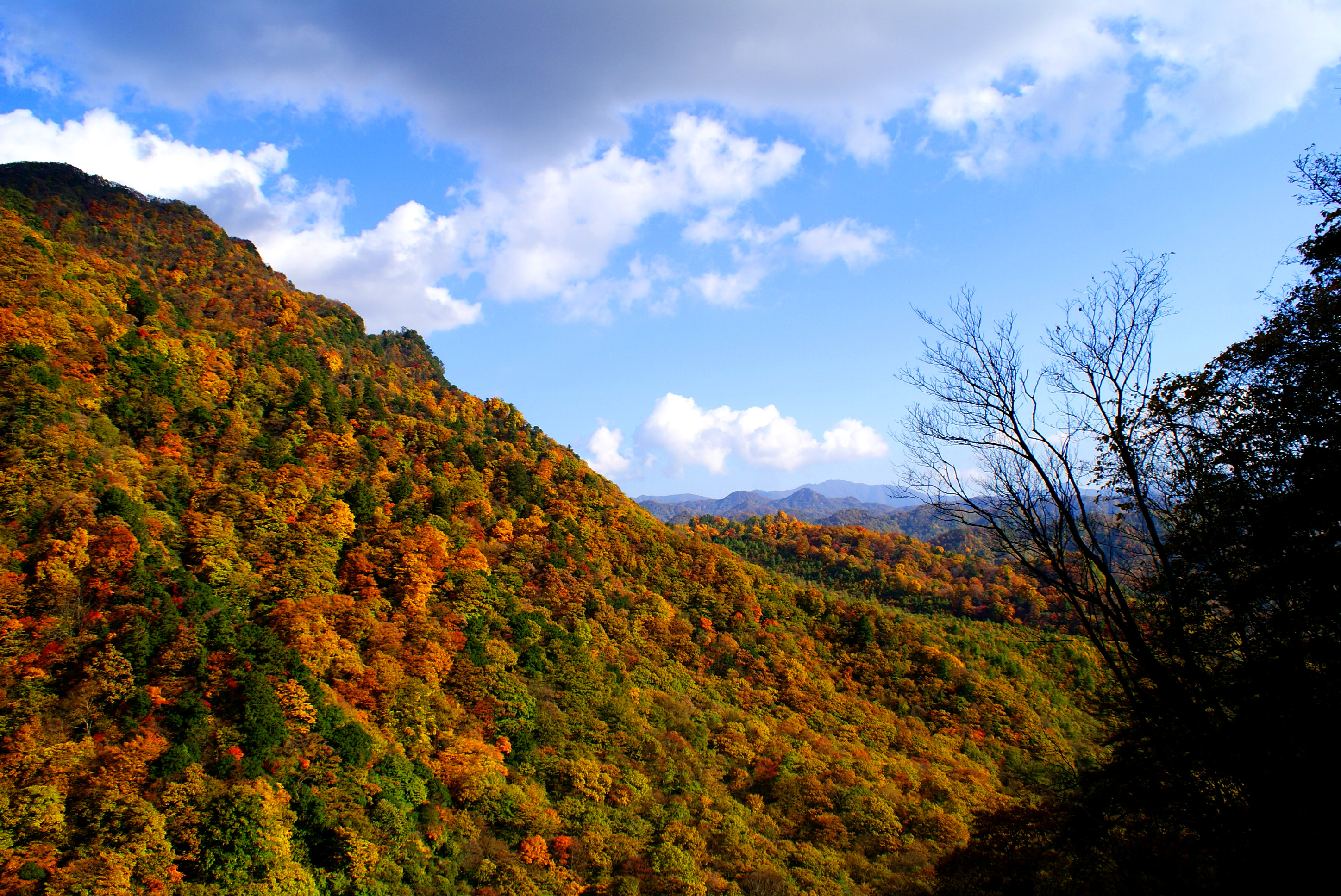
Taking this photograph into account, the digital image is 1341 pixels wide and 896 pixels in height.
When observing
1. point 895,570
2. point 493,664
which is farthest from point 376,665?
Answer: point 895,570

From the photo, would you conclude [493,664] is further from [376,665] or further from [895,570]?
[895,570]

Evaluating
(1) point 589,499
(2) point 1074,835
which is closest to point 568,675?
(1) point 589,499

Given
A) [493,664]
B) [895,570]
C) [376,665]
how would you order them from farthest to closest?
1. [895,570]
2. [493,664]
3. [376,665]

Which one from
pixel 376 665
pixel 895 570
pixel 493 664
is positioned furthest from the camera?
pixel 895 570

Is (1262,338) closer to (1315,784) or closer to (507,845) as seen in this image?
(1315,784)

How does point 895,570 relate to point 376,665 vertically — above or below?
above

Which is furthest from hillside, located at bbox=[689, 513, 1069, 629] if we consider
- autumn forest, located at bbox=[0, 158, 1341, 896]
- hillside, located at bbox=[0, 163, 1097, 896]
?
hillside, located at bbox=[0, 163, 1097, 896]

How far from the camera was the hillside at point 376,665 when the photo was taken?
71.7ft

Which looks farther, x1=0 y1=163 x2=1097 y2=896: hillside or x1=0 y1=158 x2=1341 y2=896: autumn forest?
x1=0 y1=163 x2=1097 y2=896: hillside

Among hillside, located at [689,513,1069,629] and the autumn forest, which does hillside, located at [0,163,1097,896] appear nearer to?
the autumn forest

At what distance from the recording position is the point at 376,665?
31.7m

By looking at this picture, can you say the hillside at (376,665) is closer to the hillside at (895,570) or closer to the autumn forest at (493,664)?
the autumn forest at (493,664)

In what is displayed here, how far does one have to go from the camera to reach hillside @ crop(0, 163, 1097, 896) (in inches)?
860

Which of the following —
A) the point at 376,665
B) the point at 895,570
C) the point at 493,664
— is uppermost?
the point at 895,570
